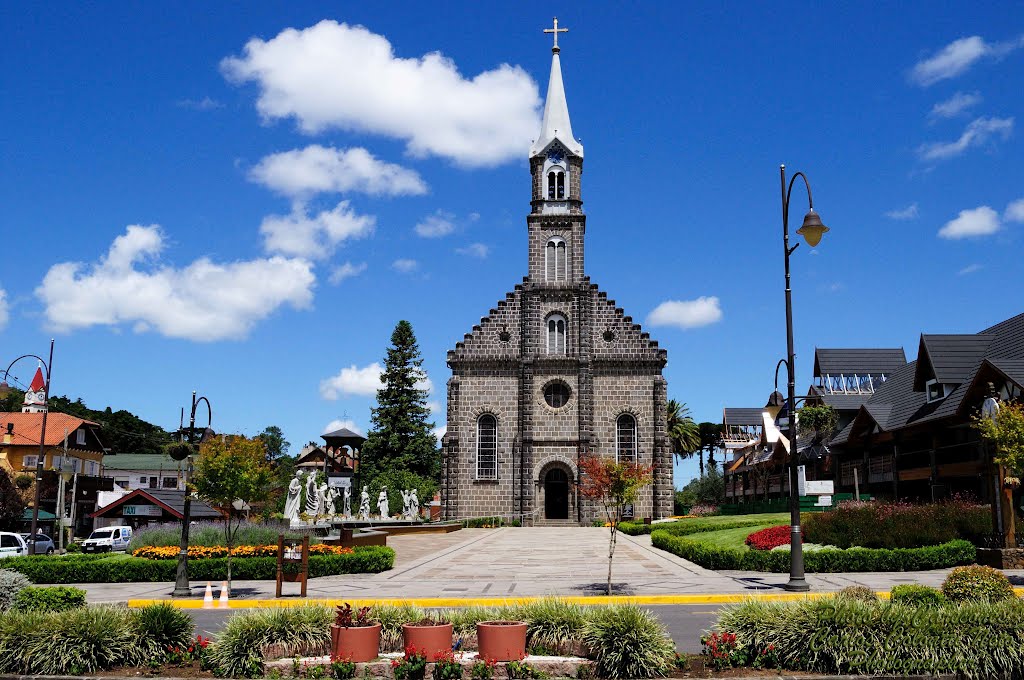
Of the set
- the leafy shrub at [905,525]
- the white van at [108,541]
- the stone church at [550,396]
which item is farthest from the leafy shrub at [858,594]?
the stone church at [550,396]

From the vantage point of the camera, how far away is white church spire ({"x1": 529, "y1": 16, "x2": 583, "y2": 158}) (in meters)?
58.8

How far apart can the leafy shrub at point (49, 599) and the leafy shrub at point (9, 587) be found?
0.37 ft

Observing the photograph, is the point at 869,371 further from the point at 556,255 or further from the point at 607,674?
the point at 607,674

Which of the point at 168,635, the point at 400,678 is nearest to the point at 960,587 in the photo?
the point at 400,678

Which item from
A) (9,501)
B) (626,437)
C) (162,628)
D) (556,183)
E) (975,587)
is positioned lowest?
(162,628)

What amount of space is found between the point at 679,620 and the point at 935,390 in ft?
96.1

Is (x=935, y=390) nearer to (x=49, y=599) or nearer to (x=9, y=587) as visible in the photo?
(x=49, y=599)

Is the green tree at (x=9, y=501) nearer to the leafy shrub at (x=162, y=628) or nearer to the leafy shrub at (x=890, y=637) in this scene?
the leafy shrub at (x=162, y=628)

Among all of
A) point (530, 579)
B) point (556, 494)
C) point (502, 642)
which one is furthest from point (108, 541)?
point (502, 642)

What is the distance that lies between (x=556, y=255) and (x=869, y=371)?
25427 mm

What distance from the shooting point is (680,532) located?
37.5 metres

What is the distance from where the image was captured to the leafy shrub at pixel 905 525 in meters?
25.5

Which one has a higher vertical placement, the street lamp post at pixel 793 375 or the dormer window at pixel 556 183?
the dormer window at pixel 556 183

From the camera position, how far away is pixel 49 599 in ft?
43.7
